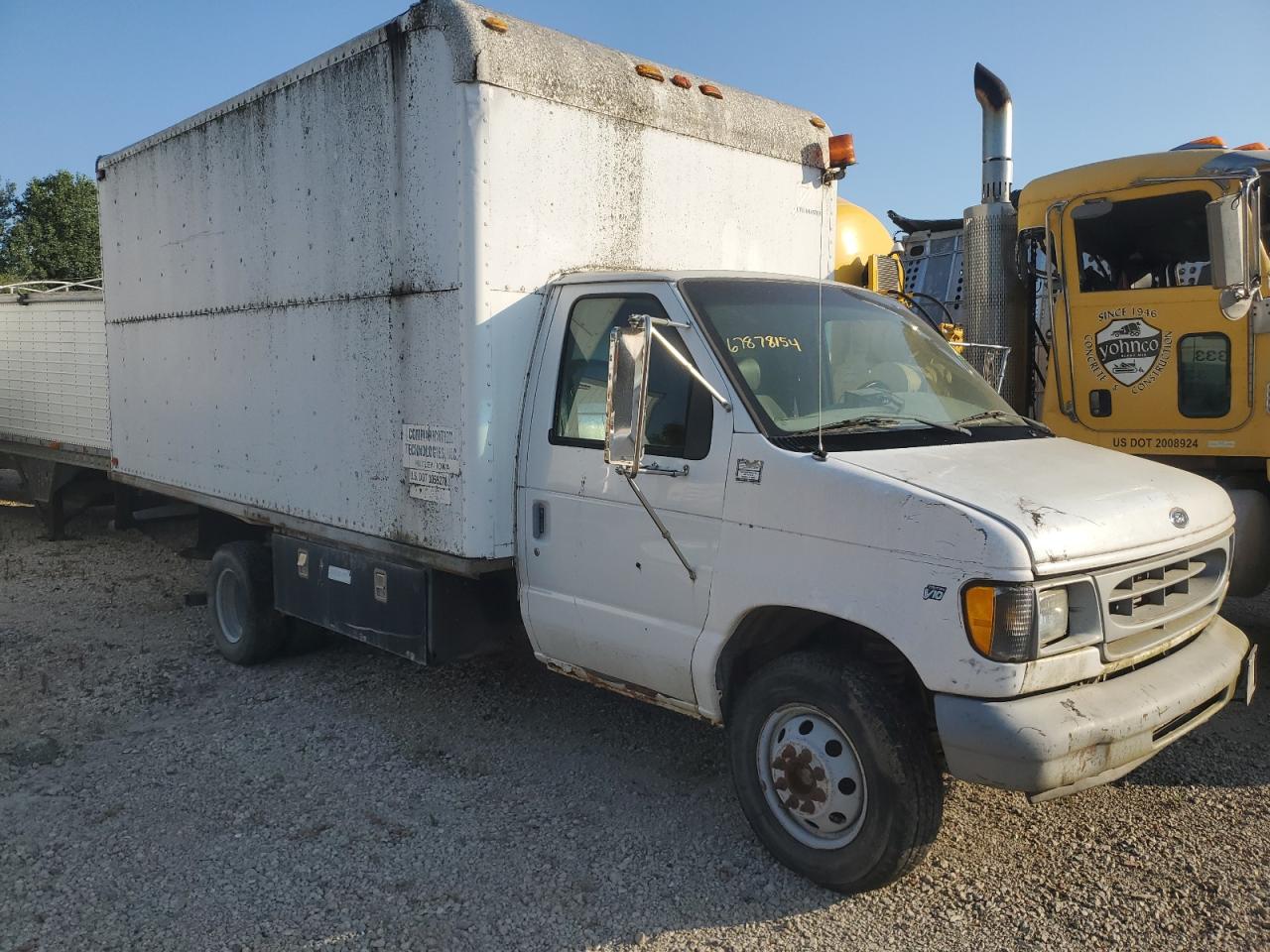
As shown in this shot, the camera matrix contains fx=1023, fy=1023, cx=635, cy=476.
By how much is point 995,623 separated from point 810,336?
5.16ft

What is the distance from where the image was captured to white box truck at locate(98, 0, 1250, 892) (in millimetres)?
3242

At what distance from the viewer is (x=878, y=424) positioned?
3820mm

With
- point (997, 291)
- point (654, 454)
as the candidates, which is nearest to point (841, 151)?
point (997, 291)

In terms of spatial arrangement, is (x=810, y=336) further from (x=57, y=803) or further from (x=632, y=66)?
(x=57, y=803)

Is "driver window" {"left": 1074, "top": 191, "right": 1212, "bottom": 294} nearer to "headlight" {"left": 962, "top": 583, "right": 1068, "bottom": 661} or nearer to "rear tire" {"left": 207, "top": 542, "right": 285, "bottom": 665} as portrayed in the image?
"headlight" {"left": 962, "top": 583, "right": 1068, "bottom": 661}

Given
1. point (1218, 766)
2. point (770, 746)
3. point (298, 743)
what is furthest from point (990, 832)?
point (298, 743)

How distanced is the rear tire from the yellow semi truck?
486 cm

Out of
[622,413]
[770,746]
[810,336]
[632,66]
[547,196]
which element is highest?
Result: [632,66]

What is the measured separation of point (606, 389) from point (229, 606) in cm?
371

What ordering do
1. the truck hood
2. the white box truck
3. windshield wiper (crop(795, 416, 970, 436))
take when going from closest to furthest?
the truck hood < the white box truck < windshield wiper (crop(795, 416, 970, 436))

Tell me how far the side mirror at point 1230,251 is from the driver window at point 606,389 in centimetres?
282

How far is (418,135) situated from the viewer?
4590mm

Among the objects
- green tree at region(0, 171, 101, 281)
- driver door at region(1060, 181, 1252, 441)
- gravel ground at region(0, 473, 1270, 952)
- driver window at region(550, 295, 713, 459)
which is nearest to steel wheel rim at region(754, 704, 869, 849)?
gravel ground at region(0, 473, 1270, 952)

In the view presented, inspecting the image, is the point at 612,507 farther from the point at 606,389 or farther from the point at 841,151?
the point at 841,151
